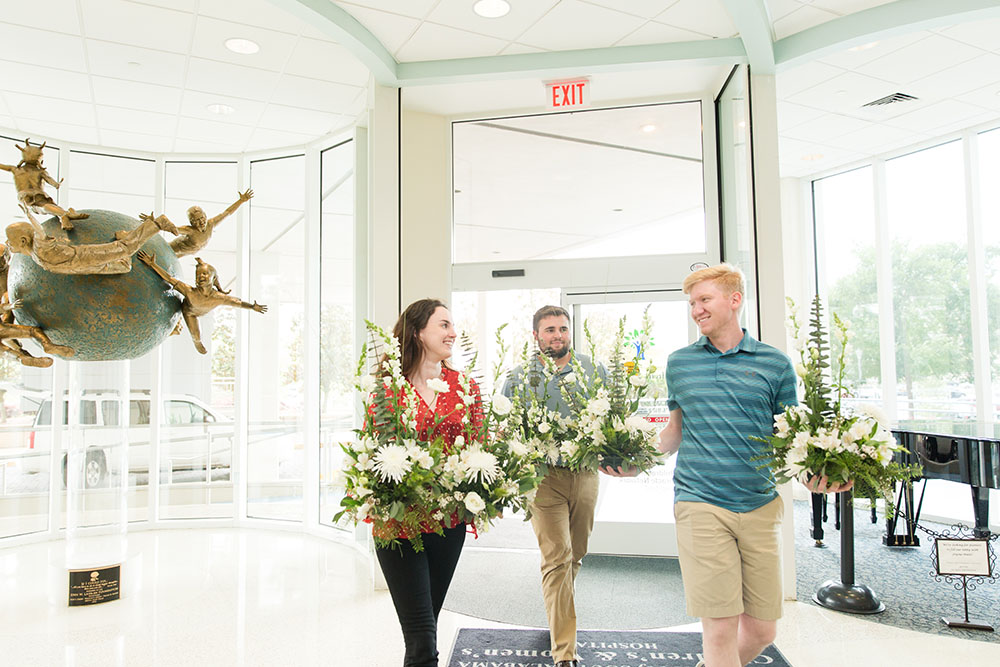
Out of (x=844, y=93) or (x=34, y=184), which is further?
(x=844, y=93)

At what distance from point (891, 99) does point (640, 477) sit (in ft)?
→ 11.7

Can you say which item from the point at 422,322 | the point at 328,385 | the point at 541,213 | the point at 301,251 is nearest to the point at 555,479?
the point at 422,322

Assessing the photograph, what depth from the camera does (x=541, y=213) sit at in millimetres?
5219

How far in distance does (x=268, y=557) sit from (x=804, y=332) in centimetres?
460

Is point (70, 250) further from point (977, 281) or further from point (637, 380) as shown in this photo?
point (977, 281)

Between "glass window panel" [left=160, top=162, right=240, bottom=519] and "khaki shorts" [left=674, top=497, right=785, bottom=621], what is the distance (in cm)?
532

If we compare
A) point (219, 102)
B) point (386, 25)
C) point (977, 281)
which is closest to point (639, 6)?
point (386, 25)

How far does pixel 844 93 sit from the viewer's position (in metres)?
5.29

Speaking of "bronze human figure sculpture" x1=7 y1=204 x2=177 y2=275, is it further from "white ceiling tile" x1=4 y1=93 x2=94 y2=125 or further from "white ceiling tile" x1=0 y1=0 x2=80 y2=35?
"white ceiling tile" x1=4 y1=93 x2=94 y2=125

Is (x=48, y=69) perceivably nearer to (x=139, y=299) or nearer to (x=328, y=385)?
(x=328, y=385)

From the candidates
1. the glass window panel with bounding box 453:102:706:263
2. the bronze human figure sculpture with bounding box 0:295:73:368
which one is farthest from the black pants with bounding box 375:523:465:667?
the glass window panel with bounding box 453:102:706:263

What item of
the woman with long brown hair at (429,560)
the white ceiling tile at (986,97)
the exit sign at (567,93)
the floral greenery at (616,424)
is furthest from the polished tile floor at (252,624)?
the white ceiling tile at (986,97)

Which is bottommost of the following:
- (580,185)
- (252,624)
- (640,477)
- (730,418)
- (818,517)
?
(252,624)

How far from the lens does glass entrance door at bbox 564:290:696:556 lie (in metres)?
4.82
